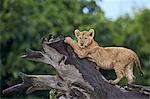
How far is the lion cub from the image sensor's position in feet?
8.58

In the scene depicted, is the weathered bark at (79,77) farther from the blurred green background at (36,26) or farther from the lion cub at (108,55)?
the blurred green background at (36,26)

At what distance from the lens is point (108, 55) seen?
2.64 meters

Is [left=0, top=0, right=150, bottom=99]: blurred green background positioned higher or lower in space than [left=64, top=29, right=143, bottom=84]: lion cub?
lower

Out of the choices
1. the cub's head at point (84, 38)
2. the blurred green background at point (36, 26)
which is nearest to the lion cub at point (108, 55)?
the cub's head at point (84, 38)

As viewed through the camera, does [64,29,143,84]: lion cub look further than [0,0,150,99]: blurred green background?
No

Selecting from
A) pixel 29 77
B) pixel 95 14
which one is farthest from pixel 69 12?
pixel 29 77

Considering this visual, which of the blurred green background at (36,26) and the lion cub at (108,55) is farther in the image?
the blurred green background at (36,26)

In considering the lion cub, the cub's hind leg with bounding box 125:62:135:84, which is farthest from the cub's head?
the cub's hind leg with bounding box 125:62:135:84

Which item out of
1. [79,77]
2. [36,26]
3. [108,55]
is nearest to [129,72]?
[108,55]

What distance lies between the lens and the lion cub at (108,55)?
2.62m

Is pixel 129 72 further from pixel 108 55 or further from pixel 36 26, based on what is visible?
pixel 36 26

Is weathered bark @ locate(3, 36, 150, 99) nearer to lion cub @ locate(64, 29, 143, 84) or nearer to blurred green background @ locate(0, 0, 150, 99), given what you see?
lion cub @ locate(64, 29, 143, 84)

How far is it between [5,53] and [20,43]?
35cm

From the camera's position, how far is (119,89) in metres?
2.62
